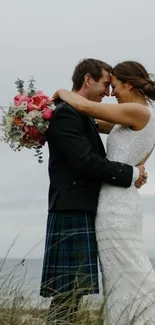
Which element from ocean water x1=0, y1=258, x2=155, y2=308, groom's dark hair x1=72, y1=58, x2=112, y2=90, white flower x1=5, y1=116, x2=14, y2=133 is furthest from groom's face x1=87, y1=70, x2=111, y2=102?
ocean water x1=0, y1=258, x2=155, y2=308

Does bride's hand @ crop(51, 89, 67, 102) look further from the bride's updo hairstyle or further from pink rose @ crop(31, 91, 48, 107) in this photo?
the bride's updo hairstyle

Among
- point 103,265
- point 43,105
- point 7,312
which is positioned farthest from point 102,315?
point 43,105

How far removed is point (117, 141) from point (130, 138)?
102 mm

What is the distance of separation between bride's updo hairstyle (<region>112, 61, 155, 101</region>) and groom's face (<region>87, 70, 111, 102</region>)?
0.10 meters

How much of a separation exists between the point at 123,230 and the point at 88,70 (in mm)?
1271

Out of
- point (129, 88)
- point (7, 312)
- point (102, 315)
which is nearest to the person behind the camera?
point (7, 312)

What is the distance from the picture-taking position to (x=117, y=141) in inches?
243

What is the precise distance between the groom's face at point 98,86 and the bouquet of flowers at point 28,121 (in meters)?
0.35

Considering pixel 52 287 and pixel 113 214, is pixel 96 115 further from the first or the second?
pixel 52 287

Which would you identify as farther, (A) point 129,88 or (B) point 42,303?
(A) point 129,88

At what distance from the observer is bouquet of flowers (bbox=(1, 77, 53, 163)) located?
19.9 ft

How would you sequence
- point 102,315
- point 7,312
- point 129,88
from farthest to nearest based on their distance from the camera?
point 129,88 < point 102,315 < point 7,312

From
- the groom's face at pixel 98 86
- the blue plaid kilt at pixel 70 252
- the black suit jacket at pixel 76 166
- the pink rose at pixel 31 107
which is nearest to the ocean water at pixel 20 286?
the blue plaid kilt at pixel 70 252

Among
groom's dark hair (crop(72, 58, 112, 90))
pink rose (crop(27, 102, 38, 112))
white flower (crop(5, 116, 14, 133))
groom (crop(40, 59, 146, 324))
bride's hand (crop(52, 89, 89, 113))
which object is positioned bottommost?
groom (crop(40, 59, 146, 324))
